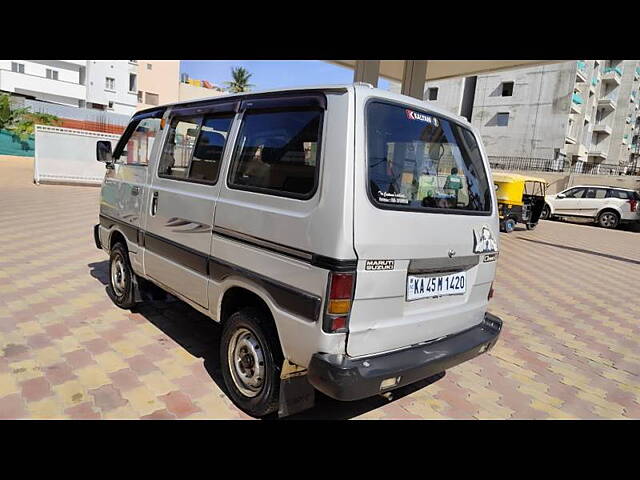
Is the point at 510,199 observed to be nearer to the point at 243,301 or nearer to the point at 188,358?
the point at 188,358

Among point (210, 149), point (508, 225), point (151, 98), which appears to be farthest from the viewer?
point (151, 98)

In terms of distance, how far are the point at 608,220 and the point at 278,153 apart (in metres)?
19.5

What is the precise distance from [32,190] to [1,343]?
1113 centimetres

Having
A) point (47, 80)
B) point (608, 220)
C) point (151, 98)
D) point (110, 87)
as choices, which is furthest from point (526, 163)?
point (47, 80)

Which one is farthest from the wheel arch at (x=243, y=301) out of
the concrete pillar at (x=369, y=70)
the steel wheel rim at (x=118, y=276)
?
the concrete pillar at (x=369, y=70)

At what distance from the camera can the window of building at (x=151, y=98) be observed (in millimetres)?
45484

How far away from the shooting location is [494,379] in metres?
3.62

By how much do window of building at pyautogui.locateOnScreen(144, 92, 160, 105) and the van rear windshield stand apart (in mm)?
48224

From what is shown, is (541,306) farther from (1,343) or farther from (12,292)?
(12,292)

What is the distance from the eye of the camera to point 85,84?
4253 centimetres

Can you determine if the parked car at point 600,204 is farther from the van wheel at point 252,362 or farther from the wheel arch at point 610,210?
the van wheel at point 252,362

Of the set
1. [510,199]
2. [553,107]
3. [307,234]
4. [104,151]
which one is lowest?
[307,234]

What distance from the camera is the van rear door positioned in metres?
2.26

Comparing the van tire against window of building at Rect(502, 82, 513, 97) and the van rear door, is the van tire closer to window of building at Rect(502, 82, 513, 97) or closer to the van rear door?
the van rear door
